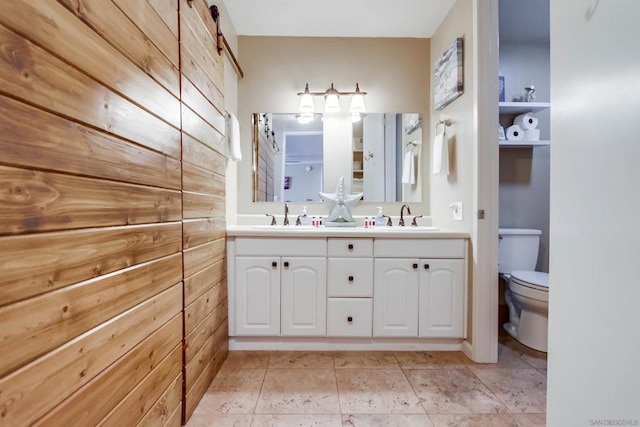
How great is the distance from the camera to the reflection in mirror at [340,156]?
2443 millimetres

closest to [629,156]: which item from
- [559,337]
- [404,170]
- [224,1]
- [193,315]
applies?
[559,337]

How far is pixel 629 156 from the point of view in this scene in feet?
2.21

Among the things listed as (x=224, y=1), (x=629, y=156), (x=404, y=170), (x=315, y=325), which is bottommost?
(x=315, y=325)

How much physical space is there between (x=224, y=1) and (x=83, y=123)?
179 centimetres

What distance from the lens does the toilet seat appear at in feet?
6.11

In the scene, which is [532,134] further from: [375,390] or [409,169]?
[375,390]

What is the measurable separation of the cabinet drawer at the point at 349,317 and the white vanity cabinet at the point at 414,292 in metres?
0.05

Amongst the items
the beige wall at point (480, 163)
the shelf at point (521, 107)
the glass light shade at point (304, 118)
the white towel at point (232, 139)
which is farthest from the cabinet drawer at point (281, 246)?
the shelf at point (521, 107)

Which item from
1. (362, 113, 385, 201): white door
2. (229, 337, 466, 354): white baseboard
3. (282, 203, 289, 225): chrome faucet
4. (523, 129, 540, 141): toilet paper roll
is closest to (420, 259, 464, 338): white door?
(229, 337, 466, 354): white baseboard

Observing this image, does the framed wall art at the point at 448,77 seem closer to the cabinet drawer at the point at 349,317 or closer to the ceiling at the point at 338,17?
the ceiling at the point at 338,17

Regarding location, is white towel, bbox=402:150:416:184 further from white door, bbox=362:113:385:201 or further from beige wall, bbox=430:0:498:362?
beige wall, bbox=430:0:498:362

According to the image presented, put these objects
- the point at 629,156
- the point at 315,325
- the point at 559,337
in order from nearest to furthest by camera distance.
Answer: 1. the point at 629,156
2. the point at 559,337
3. the point at 315,325

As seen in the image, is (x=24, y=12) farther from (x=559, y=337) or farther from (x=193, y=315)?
(x=559, y=337)

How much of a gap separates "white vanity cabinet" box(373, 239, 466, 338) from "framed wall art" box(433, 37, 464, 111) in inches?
40.3
